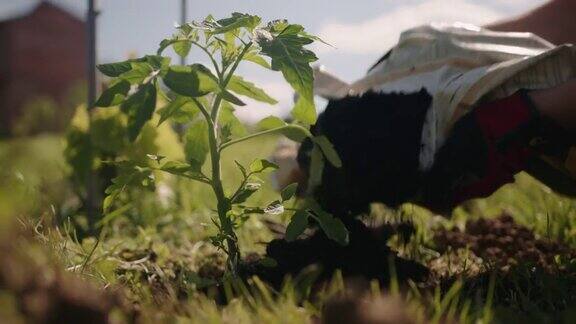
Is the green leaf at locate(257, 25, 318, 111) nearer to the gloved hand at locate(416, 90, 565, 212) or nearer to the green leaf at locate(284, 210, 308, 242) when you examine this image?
the green leaf at locate(284, 210, 308, 242)

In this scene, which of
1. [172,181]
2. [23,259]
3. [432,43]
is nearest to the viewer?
[23,259]

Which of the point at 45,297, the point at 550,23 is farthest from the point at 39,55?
the point at 45,297

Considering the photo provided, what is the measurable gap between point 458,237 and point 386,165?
2.44 feet

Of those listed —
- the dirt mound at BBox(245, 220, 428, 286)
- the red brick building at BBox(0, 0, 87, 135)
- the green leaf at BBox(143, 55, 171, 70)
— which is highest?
the green leaf at BBox(143, 55, 171, 70)

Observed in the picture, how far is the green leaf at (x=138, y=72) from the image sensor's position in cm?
168

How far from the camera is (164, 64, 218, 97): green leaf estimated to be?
5.40 ft

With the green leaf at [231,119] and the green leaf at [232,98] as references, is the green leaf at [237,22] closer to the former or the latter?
the green leaf at [232,98]

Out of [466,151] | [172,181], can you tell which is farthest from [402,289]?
[172,181]

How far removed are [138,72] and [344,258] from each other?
2.30ft

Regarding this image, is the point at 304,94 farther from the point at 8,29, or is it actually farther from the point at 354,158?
the point at 8,29

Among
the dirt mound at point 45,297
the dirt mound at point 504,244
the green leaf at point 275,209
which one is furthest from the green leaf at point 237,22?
the dirt mound at point 504,244

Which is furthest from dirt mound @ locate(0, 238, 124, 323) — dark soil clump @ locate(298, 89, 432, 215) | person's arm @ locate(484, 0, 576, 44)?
person's arm @ locate(484, 0, 576, 44)

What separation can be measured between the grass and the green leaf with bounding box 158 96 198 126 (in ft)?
0.91

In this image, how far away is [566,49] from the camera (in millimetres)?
2039
